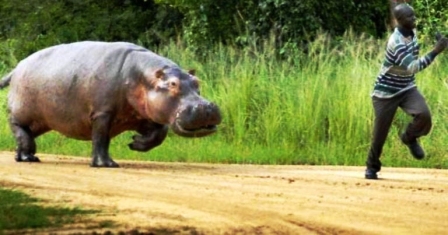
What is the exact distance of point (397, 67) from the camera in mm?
11883

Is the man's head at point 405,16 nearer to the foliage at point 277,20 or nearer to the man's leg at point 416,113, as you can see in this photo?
the man's leg at point 416,113

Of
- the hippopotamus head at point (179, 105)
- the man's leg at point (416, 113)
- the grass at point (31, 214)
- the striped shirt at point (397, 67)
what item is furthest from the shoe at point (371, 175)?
the grass at point (31, 214)

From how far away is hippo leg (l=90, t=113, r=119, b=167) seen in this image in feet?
45.2

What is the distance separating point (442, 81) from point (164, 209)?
870 cm

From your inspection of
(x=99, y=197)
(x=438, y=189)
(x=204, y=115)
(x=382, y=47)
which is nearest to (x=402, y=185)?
(x=438, y=189)

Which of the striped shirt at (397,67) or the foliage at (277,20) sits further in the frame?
the foliage at (277,20)

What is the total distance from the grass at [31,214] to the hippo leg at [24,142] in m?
5.37

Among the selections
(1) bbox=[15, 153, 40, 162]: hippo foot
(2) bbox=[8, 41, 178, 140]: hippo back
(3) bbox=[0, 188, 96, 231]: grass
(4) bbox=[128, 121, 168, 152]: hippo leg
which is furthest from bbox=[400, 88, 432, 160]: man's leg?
(1) bbox=[15, 153, 40, 162]: hippo foot

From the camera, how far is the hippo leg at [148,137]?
14.0 meters

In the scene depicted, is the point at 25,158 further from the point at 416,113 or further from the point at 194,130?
the point at 416,113

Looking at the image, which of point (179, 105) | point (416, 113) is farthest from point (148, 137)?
point (416, 113)

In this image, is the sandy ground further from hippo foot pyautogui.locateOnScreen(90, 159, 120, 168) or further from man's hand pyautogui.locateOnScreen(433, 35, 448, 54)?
man's hand pyautogui.locateOnScreen(433, 35, 448, 54)

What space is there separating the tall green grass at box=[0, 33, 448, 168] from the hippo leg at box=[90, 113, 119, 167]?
1.91m

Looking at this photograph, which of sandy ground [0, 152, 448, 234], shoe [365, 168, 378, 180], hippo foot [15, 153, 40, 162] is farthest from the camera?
hippo foot [15, 153, 40, 162]
